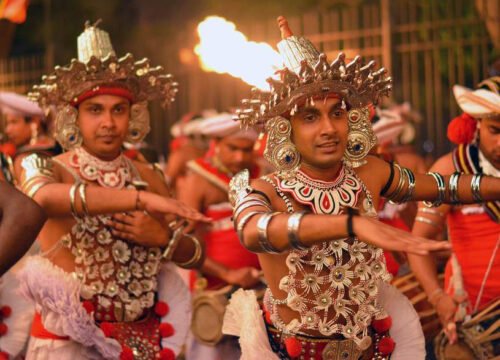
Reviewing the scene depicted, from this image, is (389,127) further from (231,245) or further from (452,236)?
(452,236)

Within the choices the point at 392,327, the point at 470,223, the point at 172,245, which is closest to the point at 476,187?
the point at 392,327

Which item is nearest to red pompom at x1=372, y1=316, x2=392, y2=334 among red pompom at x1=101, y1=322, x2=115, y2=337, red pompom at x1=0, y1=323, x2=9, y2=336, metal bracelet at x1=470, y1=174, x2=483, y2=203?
metal bracelet at x1=470, y1=174, x2=483, y2=203

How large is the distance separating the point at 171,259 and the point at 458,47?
243 inches

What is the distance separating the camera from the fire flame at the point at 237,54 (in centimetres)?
512

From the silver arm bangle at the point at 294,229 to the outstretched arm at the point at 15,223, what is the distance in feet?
3.64

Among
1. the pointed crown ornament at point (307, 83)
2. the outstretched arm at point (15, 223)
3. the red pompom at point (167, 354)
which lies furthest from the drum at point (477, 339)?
the outstretched arm at point (15, 223)

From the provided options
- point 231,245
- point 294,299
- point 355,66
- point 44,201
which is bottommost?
point 231,245

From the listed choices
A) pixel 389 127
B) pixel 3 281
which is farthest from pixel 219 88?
pixel 3 281

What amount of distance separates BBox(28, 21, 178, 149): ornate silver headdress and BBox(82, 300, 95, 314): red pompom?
0.93 meters

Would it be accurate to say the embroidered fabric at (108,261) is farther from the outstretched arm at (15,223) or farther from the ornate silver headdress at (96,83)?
the outstretched arm at (15,223)

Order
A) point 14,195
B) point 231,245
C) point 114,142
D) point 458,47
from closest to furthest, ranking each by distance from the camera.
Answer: point 14,195
point 114,142
point 231,245
point 458,47

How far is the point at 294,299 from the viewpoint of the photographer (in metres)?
4.86

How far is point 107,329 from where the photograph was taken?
19.5 feet

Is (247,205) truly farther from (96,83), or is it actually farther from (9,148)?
(9,148)
